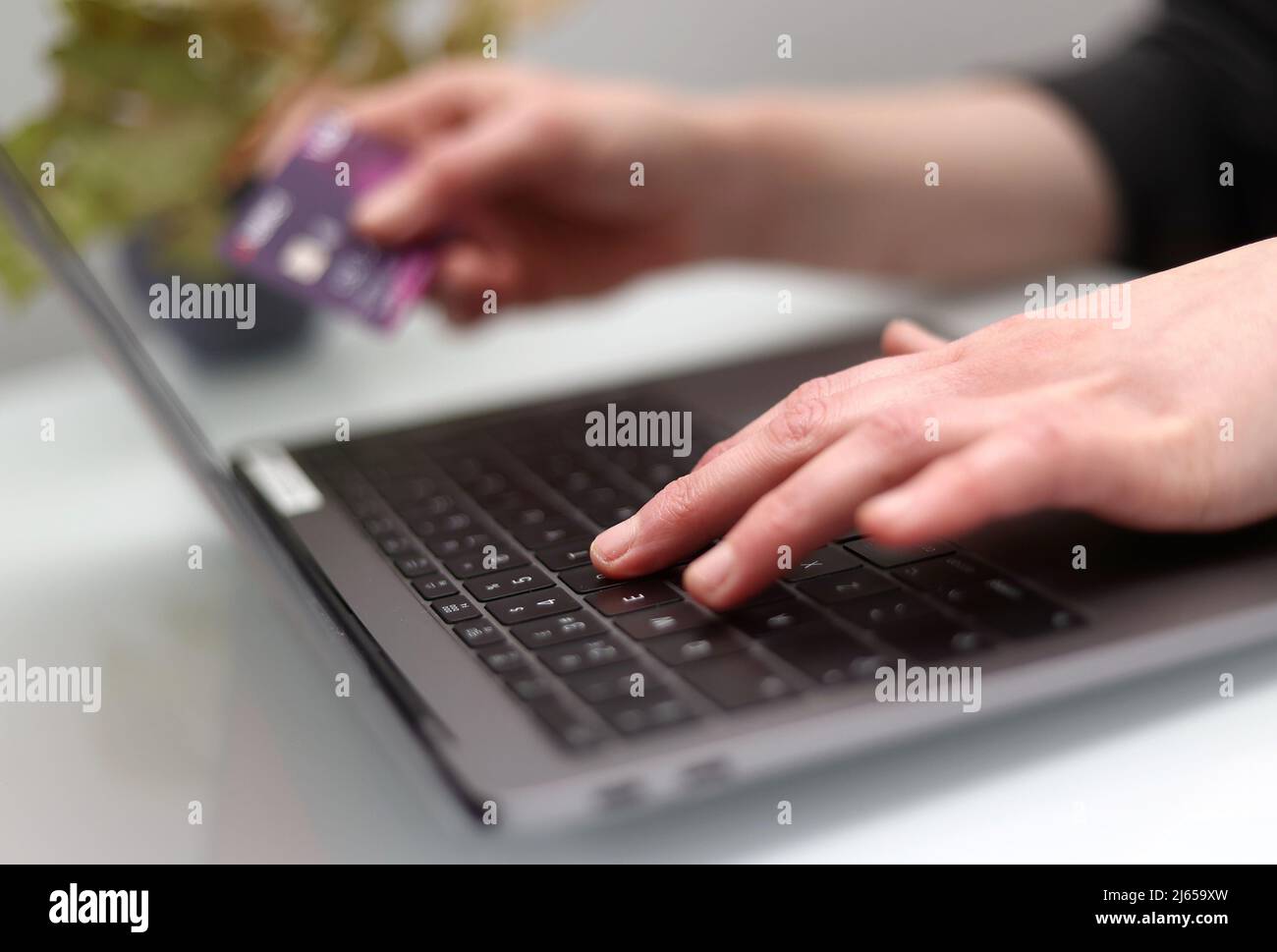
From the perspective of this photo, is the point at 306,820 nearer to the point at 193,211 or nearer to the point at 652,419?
the point at 652,419

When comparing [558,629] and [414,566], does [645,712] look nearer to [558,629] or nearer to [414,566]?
[558,629]

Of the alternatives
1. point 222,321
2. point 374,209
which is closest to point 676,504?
point 374,209

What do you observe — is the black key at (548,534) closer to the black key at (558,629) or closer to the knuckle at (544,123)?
the black key at (558,629)

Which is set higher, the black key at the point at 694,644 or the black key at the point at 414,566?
the black key at the point at 414,566

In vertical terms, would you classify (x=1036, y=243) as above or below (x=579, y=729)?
above

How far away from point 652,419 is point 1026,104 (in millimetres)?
590

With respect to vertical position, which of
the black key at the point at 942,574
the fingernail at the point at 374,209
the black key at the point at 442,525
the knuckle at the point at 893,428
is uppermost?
the fingernail at the point at 374,209

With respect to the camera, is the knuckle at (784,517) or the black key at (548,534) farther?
the black key at (548,534)

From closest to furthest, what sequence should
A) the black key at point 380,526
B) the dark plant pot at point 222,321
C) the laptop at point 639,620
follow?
the laptop at point 639,620, the black key at point 380,526, the dark plant pot at point 222,321

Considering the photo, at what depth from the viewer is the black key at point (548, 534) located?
596 mm

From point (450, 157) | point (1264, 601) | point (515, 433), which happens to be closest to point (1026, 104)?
point (450, 157)

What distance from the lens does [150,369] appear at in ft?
2.07

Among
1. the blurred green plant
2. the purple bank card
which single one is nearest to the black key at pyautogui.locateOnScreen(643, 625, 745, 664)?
the purple bank card

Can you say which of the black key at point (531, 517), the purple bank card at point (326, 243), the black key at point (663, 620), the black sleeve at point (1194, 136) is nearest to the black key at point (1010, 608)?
the black key at point (663, 620)
